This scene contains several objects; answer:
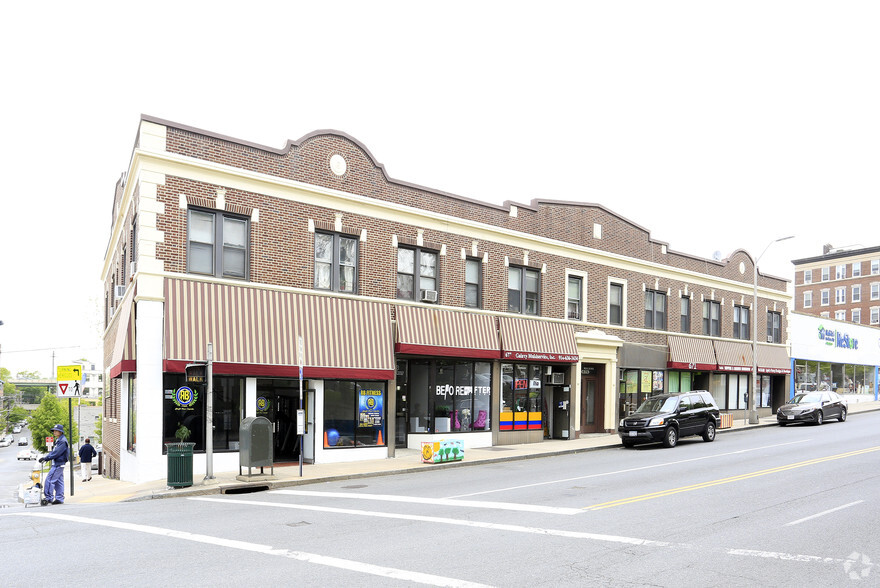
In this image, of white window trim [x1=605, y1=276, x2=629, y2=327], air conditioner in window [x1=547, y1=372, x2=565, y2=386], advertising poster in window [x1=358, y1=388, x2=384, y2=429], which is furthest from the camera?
white window trim [x1=605, y1=276, x2=629, y2=327]

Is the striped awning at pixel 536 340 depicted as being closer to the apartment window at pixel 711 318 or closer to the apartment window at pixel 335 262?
the apartment window at pixel 335 262

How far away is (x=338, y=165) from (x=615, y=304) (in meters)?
14.5

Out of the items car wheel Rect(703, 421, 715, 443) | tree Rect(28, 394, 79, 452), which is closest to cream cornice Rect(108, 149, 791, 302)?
car wheel Rect(703, 421, 715, 443)

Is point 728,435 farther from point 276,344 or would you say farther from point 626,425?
point 276,344

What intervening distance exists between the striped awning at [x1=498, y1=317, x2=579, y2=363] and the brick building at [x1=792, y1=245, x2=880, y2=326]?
5551 cm

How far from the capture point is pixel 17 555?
9133 millimetres

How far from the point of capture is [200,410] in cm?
1798

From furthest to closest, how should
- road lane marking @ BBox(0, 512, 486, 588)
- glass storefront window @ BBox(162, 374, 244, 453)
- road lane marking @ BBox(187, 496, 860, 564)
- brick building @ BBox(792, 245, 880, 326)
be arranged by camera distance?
brick building @ BBox(792, 245, 880, 326) < glass storefront window @ BBox(162, 374, 244, 453) < road lane marking @ BBox(187, 496, 860, 564) < road lane marking @ BBox(0, 512, 486, 588)

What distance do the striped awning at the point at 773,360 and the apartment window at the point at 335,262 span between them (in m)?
26.0

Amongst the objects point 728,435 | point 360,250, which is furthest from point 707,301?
point 360,250

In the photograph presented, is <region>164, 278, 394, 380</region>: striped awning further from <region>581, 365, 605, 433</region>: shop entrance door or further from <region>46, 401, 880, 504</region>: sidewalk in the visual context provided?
<region>581, 365, 605, 433</region>: shop entrance door

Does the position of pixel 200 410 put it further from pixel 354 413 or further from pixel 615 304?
pixel 615 304

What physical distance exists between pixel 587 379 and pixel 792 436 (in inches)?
304

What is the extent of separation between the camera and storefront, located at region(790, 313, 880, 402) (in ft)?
141
